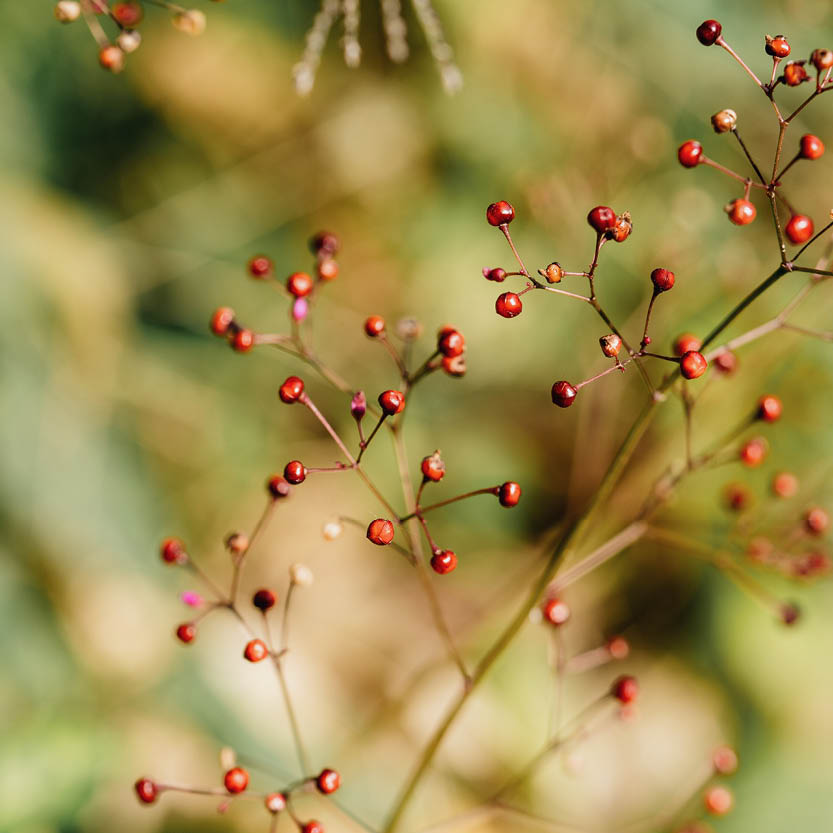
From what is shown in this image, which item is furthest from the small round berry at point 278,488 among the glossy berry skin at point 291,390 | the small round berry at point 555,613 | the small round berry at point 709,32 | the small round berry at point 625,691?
the small round berry at point 709,32

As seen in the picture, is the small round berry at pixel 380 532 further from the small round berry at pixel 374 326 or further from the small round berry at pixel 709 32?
the small round berry at pixel 709 32

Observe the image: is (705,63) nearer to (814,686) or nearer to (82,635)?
(814,686)

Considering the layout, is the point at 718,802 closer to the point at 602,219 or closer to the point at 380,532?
the point at 380,532

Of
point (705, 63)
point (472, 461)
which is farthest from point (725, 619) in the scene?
point (705, 63)

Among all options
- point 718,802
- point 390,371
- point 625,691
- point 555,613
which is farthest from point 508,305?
point 390,371

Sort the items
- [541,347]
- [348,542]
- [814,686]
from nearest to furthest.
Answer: [814,686], [541,347], [348,542]
